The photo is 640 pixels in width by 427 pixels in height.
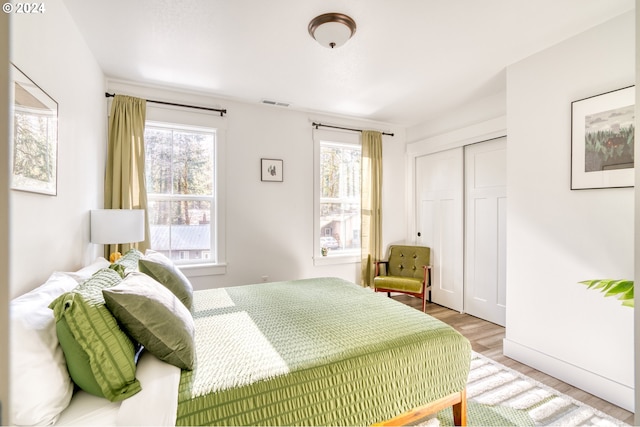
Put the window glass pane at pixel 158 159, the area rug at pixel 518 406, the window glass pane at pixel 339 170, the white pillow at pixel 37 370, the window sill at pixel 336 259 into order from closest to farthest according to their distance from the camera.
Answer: the white pillow at pixel 37 370, the area rug at pixel 518 406, the window glass pane at pixel 158 159, the window sill at pixel 336 259, the window glass pane at pixel 339 170

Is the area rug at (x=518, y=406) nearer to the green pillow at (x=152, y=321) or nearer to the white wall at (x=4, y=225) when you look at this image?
the green pillow at (x=152, y=321)

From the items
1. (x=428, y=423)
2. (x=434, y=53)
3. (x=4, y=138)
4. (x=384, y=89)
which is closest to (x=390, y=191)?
(x=384, y=89)

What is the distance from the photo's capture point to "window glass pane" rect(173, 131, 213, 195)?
3.43 metres

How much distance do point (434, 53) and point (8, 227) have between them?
2895 millimetres

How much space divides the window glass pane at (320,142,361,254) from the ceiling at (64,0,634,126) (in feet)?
3.16

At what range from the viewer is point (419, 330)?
175 cm

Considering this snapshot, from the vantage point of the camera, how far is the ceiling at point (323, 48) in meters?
1.97

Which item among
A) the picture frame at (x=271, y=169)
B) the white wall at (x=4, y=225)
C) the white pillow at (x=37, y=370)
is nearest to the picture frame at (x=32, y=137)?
the white pillow at (x=37, y=370)

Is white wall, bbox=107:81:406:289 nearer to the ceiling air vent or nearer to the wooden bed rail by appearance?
the ceiling air vent

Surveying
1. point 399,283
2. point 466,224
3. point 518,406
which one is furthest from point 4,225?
point 466,224

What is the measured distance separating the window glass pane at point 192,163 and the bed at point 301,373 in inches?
69.6

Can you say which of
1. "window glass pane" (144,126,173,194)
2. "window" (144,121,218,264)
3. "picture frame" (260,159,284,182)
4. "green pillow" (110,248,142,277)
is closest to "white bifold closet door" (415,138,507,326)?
"picture frame" (260,159,284,182)

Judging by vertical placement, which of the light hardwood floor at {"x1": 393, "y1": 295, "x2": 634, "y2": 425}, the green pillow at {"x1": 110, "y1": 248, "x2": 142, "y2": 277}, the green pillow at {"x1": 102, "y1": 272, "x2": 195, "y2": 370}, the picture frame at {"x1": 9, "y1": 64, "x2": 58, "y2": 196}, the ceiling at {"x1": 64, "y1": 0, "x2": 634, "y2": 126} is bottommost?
the light hardwood floor at {"x1": 393, "y1": 295, "x2": 634, "y2": 425}

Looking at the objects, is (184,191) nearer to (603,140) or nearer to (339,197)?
(339,197)
